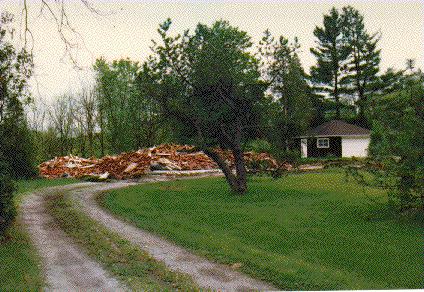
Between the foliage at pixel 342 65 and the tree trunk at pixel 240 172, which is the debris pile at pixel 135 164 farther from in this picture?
the foliage at pixel 342 65

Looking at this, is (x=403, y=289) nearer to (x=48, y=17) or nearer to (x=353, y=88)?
(x=48, y=17)

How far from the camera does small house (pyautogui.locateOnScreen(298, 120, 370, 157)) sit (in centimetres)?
3991

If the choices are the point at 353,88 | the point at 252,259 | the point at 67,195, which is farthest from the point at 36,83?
the point at 353,88

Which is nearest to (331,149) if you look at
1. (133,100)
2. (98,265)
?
(133,100)

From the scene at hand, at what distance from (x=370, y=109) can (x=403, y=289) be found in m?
5.78

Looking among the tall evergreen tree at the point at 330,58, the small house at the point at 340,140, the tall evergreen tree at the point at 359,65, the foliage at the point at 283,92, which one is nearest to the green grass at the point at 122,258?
the foliage at the point at 283,92

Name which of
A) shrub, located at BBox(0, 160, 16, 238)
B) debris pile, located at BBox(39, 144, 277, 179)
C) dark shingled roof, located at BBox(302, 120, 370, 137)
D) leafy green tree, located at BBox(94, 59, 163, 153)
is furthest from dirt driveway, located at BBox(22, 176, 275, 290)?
dark shingled roof, located at BBox(302, 120, 370, 137)

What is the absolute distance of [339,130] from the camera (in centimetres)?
4006

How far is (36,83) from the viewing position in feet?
23.9

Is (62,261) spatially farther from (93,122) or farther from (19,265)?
(93,122)

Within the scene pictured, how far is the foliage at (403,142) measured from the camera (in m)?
9.74

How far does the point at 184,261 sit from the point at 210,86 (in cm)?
882

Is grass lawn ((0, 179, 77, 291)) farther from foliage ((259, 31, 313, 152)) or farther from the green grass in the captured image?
foliage ((259, 31, 313, 152))

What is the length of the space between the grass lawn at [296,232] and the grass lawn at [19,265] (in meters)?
2.69
